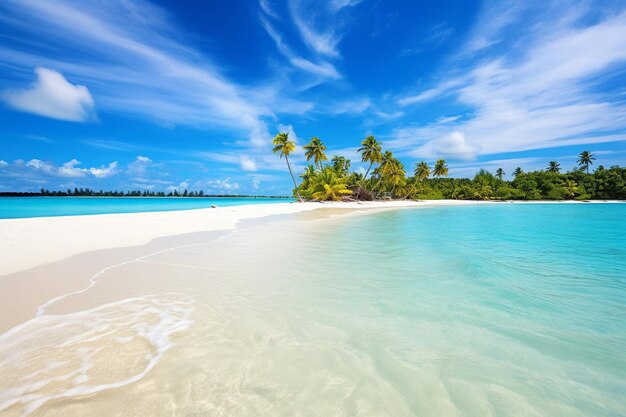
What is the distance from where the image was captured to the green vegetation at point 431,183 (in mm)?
44281

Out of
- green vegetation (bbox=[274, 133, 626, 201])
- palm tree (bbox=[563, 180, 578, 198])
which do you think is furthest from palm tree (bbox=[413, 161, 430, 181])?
palm tree (bbox=[563, 180, 578, 198])

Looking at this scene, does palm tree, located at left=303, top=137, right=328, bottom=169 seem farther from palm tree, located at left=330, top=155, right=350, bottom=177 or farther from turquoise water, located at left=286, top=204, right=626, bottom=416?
turquoise water, located at left=286, top=204, right=626, bottom=416

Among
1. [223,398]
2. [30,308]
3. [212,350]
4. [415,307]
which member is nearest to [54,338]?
[30,308]

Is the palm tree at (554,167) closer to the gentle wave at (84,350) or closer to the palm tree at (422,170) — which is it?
the palm tree at (422,170)

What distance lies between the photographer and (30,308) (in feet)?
13.1

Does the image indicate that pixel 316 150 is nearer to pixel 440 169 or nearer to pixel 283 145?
pixel 283 145

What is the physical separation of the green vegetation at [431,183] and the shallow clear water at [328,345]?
37340 mm

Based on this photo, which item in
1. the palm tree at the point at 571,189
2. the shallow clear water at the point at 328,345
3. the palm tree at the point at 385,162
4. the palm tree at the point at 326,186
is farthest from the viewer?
the palm tree at the point at 571,189

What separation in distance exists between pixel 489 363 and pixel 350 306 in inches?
73.9

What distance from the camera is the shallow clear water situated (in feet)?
7.53

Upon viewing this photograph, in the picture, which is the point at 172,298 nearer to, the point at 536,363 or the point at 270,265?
the point at 270,265

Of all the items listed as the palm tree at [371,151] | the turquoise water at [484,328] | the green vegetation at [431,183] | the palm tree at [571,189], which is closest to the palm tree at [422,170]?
the green vegetation at [431,183]

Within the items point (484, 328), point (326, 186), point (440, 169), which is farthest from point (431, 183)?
point (484, 328)

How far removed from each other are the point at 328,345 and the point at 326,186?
39.1m
